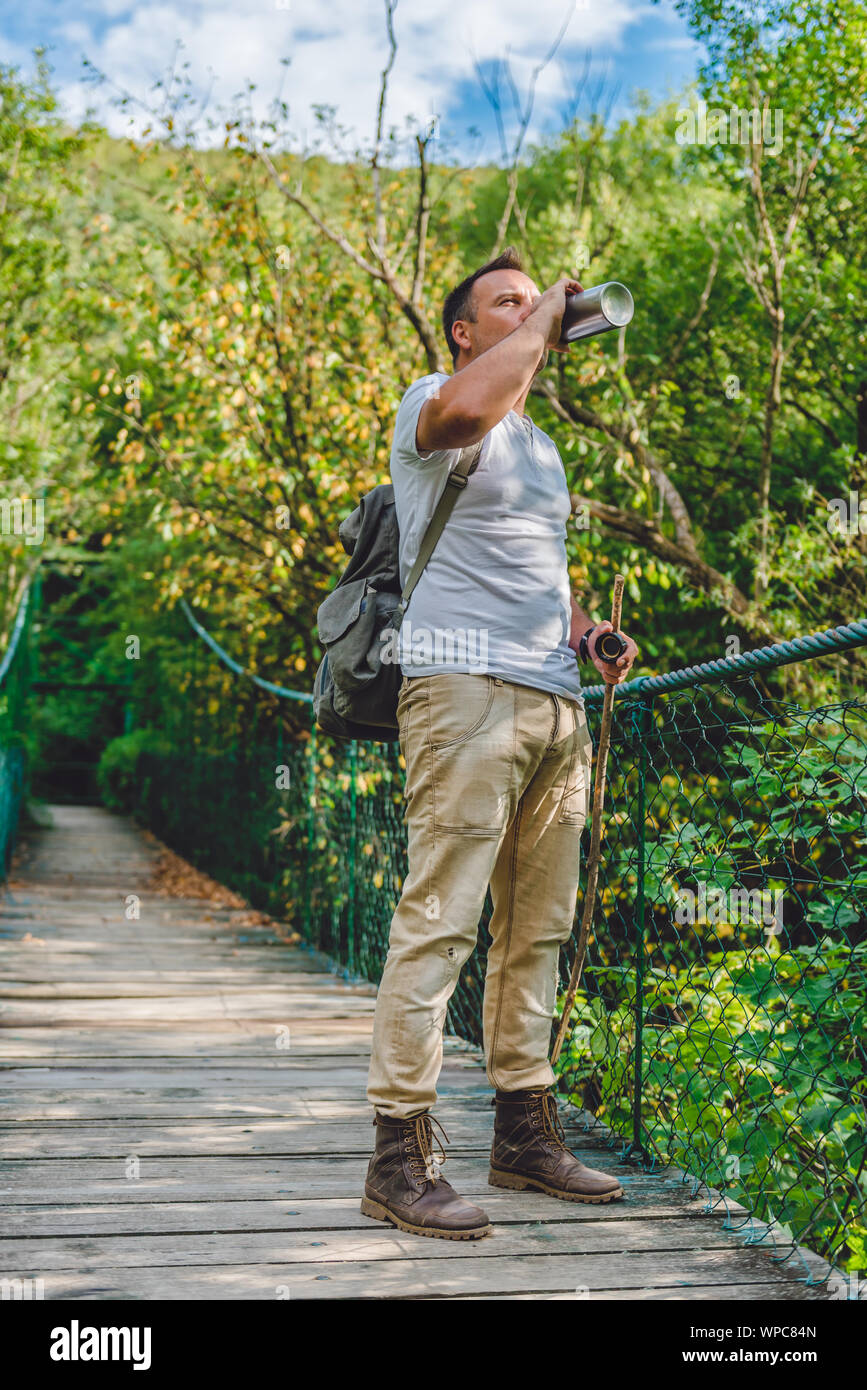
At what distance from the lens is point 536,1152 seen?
238cm

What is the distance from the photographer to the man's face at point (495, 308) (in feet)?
7.29

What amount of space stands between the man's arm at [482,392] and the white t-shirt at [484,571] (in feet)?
0.41

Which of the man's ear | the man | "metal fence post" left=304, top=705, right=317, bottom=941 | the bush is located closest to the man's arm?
the man

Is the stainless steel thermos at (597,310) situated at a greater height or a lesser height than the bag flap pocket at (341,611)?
greater

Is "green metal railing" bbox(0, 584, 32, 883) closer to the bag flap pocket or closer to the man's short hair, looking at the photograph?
the bag flap pocket

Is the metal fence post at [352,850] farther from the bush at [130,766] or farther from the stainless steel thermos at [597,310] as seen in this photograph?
the bush at [130,766]

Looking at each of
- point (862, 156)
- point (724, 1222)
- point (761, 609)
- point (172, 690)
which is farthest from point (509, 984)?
point (172, 690)

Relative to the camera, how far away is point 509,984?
2.38 meters

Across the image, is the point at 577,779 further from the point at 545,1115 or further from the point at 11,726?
the point at 11,726

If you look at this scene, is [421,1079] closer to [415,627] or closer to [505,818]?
[505,818]

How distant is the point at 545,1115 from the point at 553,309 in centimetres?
139

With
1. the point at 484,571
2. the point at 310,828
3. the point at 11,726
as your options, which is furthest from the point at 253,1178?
the point at 11,726

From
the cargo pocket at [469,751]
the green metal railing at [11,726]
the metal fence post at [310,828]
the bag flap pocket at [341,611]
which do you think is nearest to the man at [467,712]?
the cargo pocket at [469,751]
